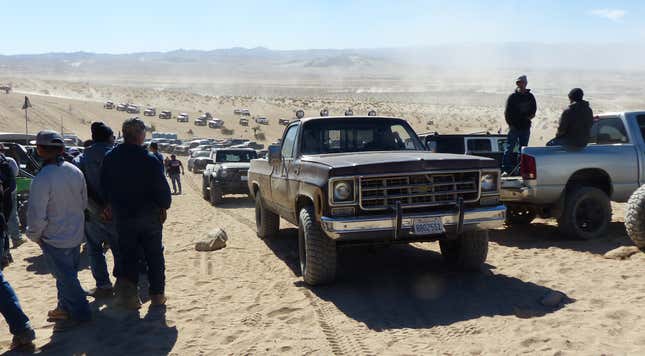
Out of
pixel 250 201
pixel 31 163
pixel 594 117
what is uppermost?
pixel 594 117

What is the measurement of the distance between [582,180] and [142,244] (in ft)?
21.4

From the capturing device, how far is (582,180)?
28.6 feet

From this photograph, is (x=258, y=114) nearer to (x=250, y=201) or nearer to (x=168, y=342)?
(x=250, y=201)

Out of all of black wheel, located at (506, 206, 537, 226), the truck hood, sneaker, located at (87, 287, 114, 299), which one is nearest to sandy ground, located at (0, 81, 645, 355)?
sneaker, located at (87, 287, 114, 299)

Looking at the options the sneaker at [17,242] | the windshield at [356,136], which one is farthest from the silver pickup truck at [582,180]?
the sneaker at [17,242]

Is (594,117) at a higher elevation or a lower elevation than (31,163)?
higher

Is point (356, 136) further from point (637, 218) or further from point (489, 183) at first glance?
point (637, 218)

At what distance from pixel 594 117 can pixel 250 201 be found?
10.2 metres

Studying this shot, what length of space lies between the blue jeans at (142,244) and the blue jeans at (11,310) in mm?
1154

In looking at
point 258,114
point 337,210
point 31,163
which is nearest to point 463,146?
point 337,210

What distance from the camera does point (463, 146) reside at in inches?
481

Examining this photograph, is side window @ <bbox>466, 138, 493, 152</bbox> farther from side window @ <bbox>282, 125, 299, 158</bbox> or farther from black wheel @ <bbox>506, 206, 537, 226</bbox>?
side window @ <bbox>282, 125, 299, 158</bbox>

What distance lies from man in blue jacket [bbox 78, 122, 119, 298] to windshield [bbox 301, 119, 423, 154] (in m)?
2.44

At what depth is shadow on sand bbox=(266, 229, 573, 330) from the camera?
5426 mm
